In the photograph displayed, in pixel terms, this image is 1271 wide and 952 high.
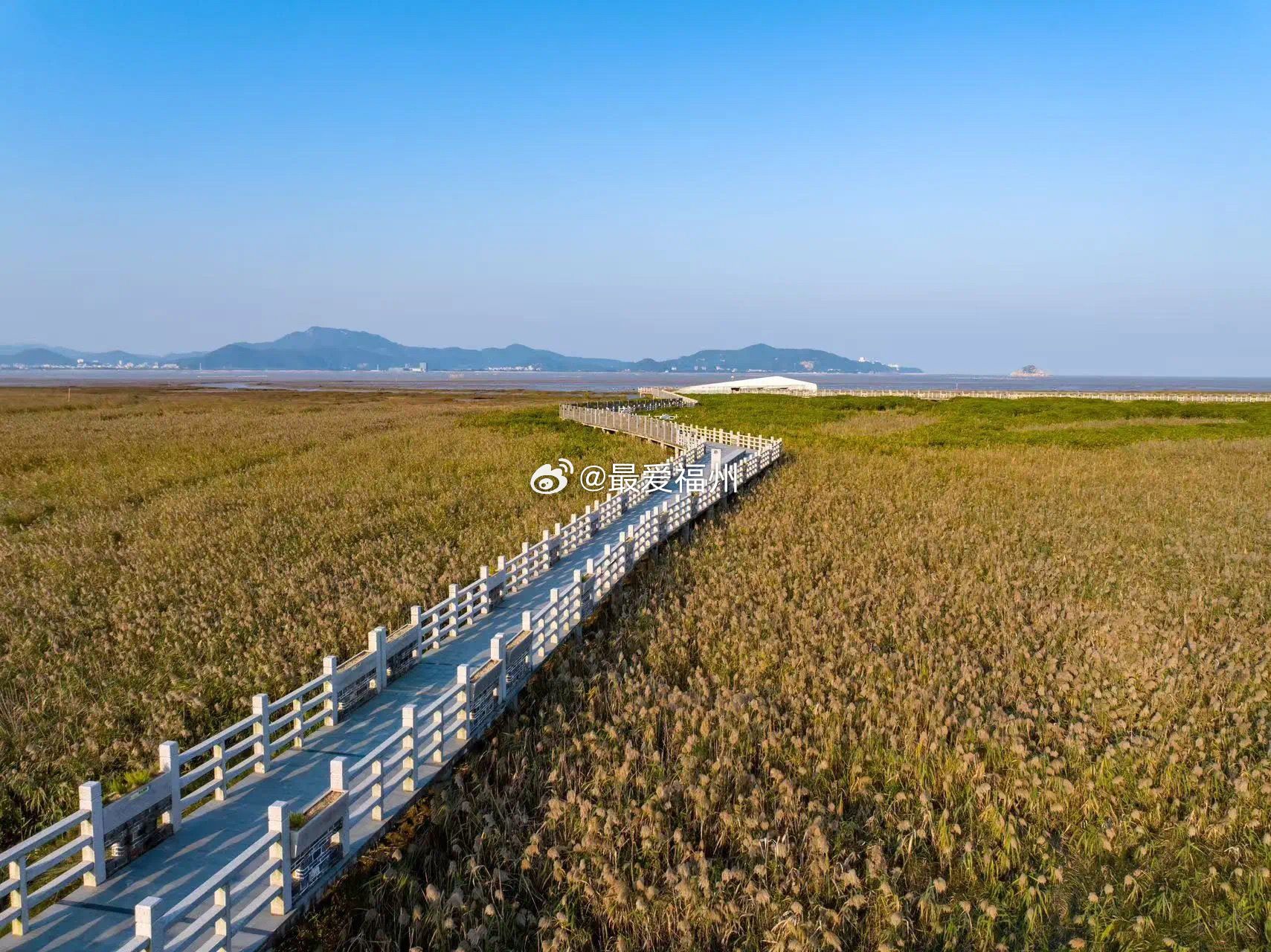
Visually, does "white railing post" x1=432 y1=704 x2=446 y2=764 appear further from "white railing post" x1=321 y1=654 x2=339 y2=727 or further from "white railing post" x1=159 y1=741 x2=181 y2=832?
"white railing post" x1=159 y1=741 x2=181 y2=832

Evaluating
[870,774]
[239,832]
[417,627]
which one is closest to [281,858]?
[239,832]

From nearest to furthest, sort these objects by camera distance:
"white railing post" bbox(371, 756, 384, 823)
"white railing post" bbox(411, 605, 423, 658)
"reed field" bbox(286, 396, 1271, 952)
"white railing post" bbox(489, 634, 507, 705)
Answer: "reed field" bbox(286, 396, 1271, 952)
"white railing post" bbox(371, 756, 384, 823)
"white railing post" bbox(489, 634, 507, 705)
"white railing post" bbox(411, 605, 423, 658)

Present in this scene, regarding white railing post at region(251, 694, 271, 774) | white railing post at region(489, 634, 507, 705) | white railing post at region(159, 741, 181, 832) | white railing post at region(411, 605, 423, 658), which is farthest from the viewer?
white railing post at region(411, 605, 423, 658)

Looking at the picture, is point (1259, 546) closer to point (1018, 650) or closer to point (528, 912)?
point (1018, 650)

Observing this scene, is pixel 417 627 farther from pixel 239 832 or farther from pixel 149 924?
pixel 149 924

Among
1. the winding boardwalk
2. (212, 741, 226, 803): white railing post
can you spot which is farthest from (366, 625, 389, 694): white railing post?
(212, 741, 226, 803): white railing post

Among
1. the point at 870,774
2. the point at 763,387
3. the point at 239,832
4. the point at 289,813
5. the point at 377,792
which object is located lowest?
the point at 870,774
